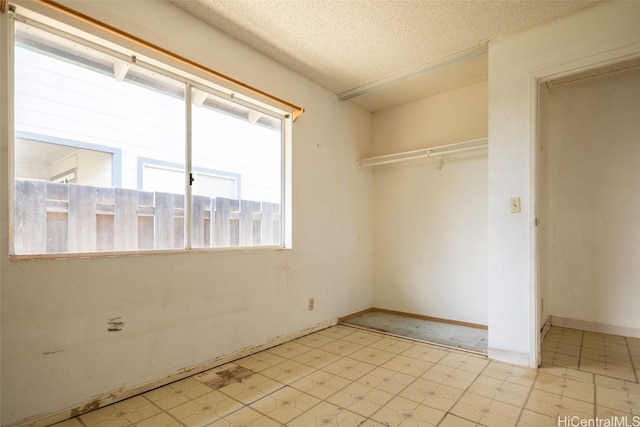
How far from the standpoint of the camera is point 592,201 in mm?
3285

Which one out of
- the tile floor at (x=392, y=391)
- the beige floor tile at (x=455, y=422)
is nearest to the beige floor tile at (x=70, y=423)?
the tile floor at (x=392, y=391)

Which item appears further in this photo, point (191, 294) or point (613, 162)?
point (613, 162)

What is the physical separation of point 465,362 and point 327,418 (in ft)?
4.51

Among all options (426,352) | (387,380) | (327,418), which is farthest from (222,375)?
(426,352)

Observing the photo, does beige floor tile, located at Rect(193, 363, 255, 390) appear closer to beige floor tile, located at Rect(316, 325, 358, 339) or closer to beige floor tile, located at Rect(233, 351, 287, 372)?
beige floor tile, located at Rect(233, 351, 287, 372)

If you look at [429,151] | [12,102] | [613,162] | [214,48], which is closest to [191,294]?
[12,102]

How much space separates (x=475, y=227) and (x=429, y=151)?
1002 millimetres

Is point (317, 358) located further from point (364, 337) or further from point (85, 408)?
point (85, 408)

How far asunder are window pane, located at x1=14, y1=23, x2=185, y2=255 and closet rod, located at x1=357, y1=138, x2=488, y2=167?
7.73 ft

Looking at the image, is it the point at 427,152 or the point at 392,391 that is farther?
the point at 427,152

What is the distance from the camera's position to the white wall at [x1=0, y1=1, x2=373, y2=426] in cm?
166

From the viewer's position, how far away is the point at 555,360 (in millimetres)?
2529

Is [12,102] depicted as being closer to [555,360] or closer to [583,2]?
[583,2]

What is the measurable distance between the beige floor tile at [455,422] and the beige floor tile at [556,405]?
0.45 meters
